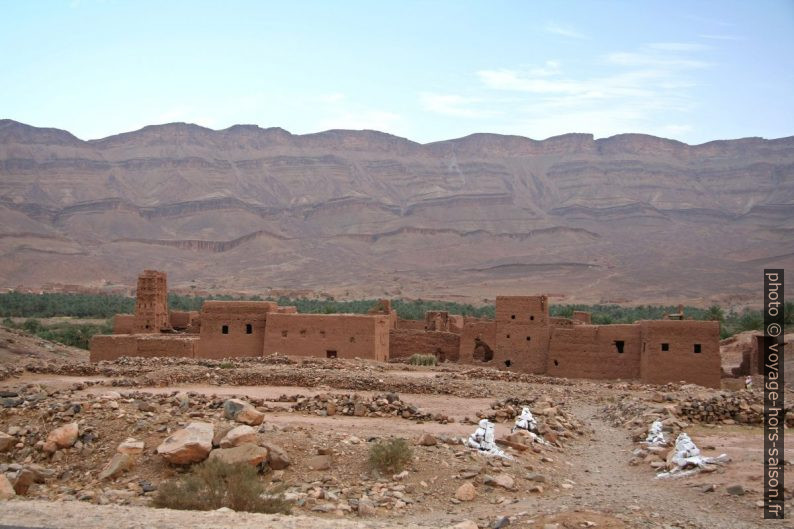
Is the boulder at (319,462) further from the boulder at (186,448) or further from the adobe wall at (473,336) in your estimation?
the adobe wall at (473,336)

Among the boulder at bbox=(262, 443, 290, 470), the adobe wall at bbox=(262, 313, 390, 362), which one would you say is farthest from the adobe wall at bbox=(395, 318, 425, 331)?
the boulder at bbox=(262, 443, 290, 470)

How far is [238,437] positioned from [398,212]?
13497 cm

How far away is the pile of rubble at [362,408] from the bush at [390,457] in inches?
138

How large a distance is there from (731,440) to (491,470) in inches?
200

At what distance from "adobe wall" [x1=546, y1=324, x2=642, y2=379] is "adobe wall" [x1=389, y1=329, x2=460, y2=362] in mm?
4771

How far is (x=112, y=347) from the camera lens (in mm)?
24984

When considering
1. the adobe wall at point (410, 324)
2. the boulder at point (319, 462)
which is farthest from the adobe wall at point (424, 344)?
the boulder at point (319, 462)

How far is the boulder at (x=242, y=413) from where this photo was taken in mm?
12344

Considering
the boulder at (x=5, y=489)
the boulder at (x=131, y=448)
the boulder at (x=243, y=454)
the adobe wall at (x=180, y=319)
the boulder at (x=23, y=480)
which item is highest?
the adobe wall at (x=180, y=319)

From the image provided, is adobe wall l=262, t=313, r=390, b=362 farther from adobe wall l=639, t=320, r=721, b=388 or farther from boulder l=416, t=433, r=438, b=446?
boulder l=416, t=433, r=438, b=446

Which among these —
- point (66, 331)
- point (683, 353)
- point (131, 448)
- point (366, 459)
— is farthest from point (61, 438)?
point (66, 331)

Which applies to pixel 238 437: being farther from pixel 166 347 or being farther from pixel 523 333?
pixel 523 333

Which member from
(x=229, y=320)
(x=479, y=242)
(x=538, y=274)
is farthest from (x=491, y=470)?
(x=479, y=242)

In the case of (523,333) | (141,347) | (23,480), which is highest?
(523,333)
